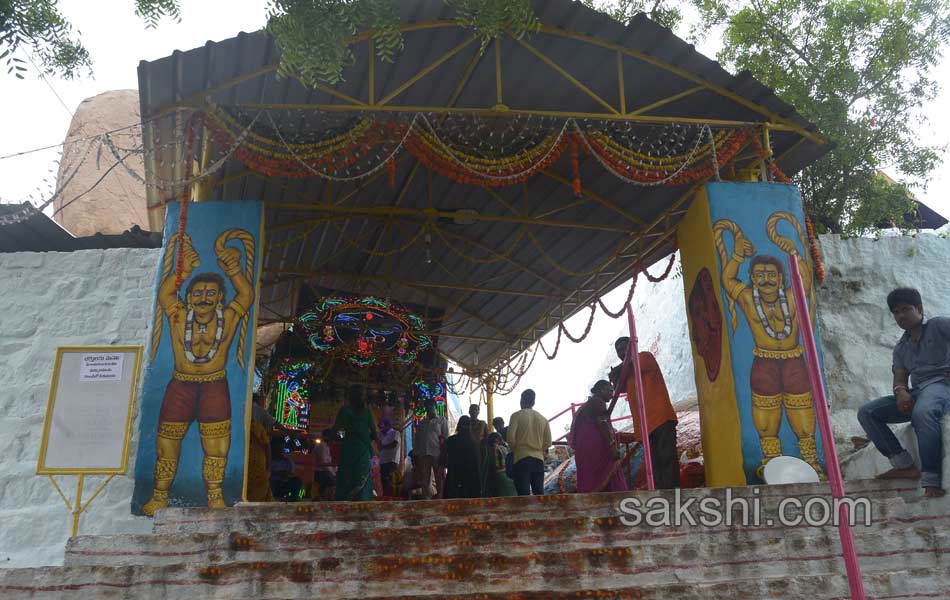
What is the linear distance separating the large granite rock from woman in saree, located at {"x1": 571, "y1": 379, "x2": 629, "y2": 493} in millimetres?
13314

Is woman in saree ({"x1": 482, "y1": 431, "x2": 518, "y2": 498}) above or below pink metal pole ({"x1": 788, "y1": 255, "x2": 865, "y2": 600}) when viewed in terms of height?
above

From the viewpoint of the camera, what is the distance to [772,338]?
7934 mm

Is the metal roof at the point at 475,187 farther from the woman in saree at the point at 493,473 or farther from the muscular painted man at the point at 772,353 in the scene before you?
the woman in saree at the point at 493,473

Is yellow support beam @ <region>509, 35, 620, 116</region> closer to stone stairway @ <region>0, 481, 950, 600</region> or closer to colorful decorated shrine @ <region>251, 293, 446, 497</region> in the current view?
stone stairway @ <region>0, 481, 950, 600</region>

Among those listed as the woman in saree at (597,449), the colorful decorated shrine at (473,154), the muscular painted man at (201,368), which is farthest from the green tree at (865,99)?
the muscular painted man at (201,368)

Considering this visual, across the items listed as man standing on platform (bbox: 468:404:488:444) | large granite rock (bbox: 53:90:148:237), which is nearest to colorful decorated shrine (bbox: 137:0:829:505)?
man standing on platform (bbox: 468:404:488:444)

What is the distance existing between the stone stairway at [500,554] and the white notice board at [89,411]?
4.14ft

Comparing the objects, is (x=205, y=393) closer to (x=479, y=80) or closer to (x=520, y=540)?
(x=520, y=540)

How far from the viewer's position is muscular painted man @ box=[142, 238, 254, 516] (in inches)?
287

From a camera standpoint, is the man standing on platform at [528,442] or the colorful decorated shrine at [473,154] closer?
the colorful decorated shrine at [473,154]

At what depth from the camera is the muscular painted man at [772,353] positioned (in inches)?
301

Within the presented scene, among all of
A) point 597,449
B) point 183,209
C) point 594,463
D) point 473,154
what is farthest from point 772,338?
point 183,209

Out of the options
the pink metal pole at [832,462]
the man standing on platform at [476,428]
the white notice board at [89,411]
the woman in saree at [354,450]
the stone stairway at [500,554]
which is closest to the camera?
the pink metal pole at [832,462]

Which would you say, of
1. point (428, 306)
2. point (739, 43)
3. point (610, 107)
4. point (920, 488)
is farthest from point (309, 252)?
point (920, 488)
